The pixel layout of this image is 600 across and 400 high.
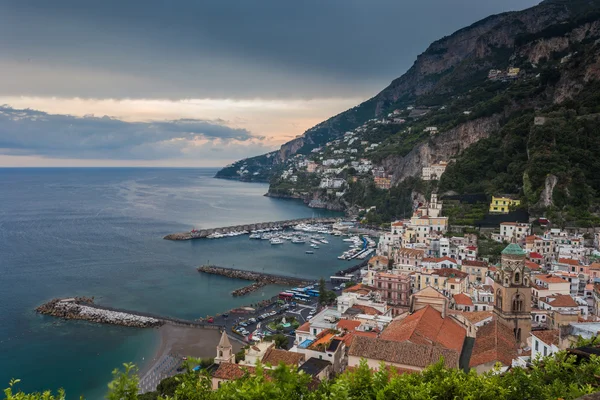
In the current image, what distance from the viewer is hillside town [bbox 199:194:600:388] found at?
1786 cm

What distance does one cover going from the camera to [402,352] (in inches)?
687

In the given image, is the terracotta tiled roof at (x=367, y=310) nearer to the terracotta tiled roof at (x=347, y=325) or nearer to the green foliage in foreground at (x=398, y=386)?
the terracotta tiled roof at (x=347, y=325)

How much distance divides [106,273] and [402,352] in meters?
40.7

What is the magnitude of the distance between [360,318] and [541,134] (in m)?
37.9

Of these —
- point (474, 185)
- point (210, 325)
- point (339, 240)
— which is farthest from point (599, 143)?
point (210, 325)

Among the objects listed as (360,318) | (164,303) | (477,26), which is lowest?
(164,303)

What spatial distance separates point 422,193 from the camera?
71.9 meters

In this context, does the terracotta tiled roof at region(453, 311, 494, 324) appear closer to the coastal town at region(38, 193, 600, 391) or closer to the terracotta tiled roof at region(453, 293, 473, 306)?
the coastal town at region(38, 193, 600, 391)

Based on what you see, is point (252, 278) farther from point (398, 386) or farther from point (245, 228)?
point (398, 386)

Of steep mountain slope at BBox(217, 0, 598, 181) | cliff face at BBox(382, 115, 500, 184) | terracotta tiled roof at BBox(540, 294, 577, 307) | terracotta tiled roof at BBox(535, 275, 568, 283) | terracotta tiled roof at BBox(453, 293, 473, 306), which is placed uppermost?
steep mountain slope at BBox(217, 0, 598, 181)

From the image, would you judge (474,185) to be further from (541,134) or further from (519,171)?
(541,134)

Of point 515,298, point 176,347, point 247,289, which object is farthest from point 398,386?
point 247,289

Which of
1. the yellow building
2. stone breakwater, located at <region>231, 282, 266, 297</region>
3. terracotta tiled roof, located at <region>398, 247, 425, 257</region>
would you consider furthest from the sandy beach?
the yellow building

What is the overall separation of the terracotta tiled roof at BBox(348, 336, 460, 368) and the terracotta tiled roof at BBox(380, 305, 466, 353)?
3.60 ft
